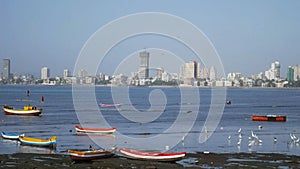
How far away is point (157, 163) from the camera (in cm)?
3369

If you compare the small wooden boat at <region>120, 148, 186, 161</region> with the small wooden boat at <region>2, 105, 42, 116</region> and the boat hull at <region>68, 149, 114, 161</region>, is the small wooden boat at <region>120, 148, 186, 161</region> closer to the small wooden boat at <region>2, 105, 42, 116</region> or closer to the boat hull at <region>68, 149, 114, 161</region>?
the boat hull at <region>68, 149, 114, 161</region>

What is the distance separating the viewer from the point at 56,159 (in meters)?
34.6

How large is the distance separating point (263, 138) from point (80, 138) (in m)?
18.2

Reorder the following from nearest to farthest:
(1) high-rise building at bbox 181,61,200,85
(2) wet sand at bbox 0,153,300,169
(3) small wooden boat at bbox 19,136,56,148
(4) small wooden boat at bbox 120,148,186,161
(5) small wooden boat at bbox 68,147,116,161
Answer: (2) wet sand at bbox 0,153,300,169 → (5) small wooden boat at bbox 68,147,116,161 → (4) small wooden boat at bbox 120,148,186,161 → (3) small wooden boat at bbox 19,136,56,148 → (1) high-rise building at bbox 181,61,200,85

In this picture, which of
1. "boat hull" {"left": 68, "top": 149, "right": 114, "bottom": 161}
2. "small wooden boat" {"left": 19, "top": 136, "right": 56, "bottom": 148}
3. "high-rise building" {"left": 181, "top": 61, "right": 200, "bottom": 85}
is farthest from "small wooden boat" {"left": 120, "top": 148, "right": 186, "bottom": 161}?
"high-rise building" {"left": 181, "top": 61, "right": 200, "bottom": 85}

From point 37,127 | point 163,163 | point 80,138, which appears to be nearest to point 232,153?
point 163,163

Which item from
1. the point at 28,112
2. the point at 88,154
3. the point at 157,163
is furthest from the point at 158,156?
the point at 28,112

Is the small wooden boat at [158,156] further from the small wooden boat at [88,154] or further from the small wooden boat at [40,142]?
the small wooden boat at [40,142]

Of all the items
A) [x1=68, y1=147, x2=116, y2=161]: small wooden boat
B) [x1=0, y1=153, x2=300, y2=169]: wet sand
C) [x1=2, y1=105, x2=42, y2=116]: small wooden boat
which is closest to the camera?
[x1=0, y1=153, x2=300, y2=169]: wet sand

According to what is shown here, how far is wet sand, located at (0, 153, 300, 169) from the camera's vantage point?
32.3 meters

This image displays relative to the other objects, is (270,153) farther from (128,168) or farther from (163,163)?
(128,168)

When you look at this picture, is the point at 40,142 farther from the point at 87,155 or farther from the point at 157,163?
the point at 157,163

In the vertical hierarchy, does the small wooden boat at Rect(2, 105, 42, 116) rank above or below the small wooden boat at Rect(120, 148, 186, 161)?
above

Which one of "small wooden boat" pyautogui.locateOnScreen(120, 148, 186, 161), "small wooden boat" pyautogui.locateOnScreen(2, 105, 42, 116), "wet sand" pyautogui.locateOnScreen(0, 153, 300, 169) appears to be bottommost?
"wet sand" pyautogui.locateOnScreen(0, 153, 300, 169)
